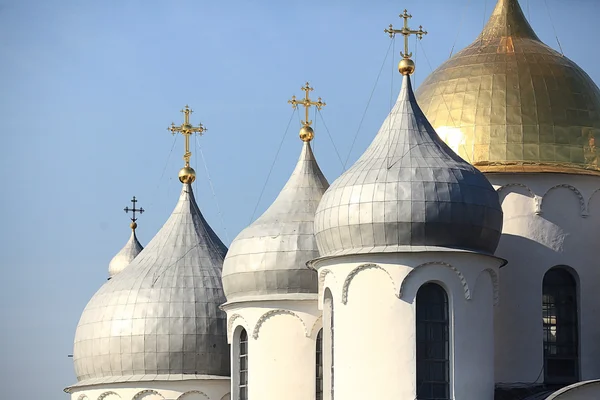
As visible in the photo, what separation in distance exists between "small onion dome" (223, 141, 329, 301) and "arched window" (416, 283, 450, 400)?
4863 mm

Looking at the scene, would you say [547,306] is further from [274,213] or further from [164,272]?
[164,272]

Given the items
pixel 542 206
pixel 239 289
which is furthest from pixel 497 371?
pixel 239 289

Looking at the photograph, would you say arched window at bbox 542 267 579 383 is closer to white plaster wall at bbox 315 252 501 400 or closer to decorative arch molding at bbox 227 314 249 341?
white plaster wall at bbox 315 252 501 400

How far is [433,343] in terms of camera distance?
36750mm

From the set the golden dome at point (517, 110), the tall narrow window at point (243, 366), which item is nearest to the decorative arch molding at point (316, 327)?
the tall narrow window at point (243, 366)

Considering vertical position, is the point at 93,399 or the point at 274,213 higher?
the point at 274,213

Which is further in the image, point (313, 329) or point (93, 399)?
point (93, 399)

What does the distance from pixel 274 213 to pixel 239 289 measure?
6.22 ft

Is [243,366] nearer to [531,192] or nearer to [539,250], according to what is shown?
[539,250]

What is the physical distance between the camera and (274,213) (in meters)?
42.4

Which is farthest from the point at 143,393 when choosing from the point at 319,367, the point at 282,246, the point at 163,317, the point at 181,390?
the point at 282,246

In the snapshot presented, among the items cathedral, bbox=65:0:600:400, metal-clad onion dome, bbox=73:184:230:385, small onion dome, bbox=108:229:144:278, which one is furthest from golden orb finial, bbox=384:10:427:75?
small onion dome, bbox=108:229:144:278

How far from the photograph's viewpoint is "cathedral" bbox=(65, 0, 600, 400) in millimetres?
36719

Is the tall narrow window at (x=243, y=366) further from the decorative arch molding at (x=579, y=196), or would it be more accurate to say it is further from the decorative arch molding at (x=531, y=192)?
the decorative arch molding at (x=579, y=196)
